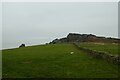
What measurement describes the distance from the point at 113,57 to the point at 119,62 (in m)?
1.68

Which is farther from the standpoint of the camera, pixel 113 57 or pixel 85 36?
pixel 85 36

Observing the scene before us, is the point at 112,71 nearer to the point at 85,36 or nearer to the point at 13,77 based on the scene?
the point at 13,77

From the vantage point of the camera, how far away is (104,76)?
23.0m

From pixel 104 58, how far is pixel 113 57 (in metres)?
3.58

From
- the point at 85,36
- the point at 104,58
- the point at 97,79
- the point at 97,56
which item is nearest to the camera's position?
the point at 97,79

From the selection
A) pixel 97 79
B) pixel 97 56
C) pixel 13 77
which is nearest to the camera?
pixel 97 79

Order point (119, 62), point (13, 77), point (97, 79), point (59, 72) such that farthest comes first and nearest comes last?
point (119, 62), point (59, 72), point (13, 77), point (97, 79)

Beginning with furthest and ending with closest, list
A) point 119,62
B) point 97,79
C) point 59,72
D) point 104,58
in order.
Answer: point 104,58, point 119,62, point 59,72, point 97,79

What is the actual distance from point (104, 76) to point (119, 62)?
6.48m

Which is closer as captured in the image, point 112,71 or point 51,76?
point 51,76

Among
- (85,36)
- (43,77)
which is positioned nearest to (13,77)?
(43,77)

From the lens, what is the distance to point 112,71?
2536cm

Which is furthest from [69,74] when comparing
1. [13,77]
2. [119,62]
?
[119,62]

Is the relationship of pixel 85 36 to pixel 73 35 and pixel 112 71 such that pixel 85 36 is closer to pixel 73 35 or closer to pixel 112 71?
pixel 73 35
